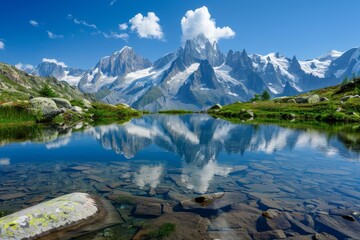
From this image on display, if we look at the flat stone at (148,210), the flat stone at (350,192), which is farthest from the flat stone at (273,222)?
the flat stone at (350,192)

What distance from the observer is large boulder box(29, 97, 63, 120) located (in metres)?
67.8

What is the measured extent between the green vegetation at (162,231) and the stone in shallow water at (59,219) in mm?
2019

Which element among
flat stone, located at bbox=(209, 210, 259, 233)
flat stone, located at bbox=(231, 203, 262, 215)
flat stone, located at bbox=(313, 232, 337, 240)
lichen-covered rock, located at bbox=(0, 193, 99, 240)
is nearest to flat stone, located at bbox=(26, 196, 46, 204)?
lichen-covered rock, located at bbox=(0, 193, 99, 240)

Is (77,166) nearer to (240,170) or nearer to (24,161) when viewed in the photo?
(24,161)

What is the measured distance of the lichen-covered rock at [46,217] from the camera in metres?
10.1

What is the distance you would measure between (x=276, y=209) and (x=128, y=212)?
23.4 ft

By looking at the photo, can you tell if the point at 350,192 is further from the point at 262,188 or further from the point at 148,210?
the point at 148,210

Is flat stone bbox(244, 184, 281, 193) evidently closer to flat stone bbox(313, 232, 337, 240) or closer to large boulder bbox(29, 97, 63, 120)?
flat stone bbox(313, 232, 337, 240)

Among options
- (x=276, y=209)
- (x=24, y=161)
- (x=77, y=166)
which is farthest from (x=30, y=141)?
(x=276, y=209)

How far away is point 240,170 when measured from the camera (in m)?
21.6

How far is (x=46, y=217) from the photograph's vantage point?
36.4 ft

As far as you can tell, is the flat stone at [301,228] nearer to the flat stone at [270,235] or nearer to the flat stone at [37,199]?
the flat stone at [270,235]

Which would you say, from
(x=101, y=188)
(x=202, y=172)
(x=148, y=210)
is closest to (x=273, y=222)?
(x=148, y=210)

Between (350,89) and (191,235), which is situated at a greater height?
(350,89)
